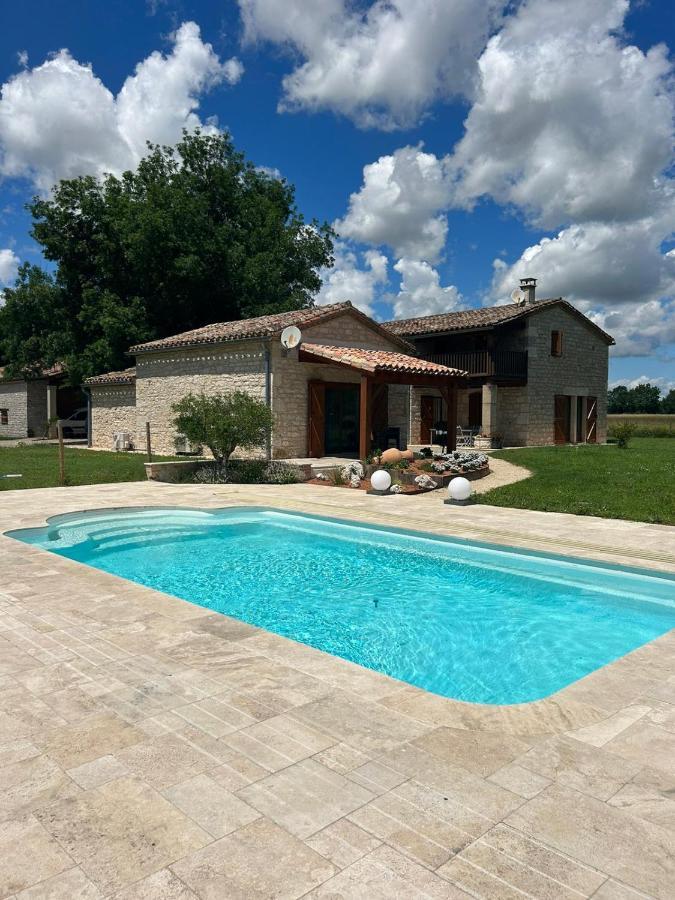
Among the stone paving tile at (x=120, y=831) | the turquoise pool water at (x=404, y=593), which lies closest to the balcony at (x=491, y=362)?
the turquoise pool water at (x=404, y=593)

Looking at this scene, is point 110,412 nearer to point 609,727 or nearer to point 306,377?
point 306,377

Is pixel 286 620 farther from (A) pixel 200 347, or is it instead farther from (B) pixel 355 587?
(A) pixel 200 347

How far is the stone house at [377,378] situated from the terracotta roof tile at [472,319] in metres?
0.08

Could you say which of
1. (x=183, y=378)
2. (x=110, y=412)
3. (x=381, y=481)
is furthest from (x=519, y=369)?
(x=110, y=412)

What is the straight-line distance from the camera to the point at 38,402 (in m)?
35.9

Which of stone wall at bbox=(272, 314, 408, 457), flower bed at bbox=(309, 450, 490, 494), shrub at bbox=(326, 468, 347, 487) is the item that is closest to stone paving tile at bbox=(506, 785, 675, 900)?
flower bed at bbox=(309, 450, 490, 494)

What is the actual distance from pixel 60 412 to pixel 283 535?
95.5ft

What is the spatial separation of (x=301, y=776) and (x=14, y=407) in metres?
38.5

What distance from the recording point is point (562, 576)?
25.6ft

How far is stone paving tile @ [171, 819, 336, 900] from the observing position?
221cm

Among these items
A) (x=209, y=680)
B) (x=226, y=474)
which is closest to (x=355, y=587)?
(x=209, y=680)

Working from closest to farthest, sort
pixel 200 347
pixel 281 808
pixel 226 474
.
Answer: pixel 281 808 → pixel 226 474 → pixel 200 347

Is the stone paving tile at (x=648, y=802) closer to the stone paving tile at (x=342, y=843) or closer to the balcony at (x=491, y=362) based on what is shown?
the stone paving tile at (x=342, y=843)

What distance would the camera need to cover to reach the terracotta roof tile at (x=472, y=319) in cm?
2712
